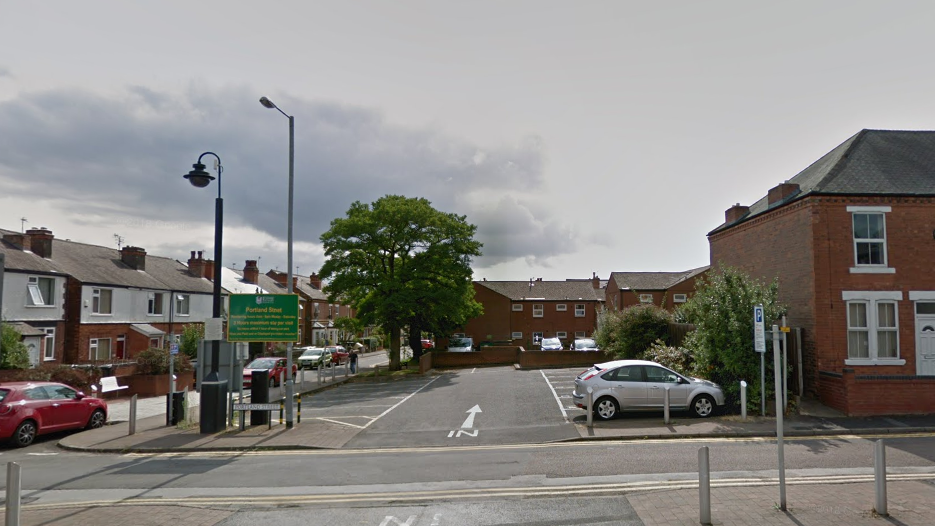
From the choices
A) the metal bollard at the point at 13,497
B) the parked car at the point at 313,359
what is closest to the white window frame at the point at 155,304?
the parked car at the point at 313,359

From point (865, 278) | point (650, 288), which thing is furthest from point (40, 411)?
point (650, 288)

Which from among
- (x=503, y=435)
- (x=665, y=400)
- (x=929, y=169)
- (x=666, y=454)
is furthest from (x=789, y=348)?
(x=503, y=435)

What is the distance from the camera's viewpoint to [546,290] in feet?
192

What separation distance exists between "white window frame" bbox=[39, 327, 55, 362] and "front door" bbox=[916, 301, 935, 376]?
3698 centimetres

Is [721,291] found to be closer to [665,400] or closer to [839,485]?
[665,400]

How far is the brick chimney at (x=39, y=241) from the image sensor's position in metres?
32.0

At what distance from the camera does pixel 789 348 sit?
17.6 m

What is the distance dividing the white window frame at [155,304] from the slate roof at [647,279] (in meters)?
37.0

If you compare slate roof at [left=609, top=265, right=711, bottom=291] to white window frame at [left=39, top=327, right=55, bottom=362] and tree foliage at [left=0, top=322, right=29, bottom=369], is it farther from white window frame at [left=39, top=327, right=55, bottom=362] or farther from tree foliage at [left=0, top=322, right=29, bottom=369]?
tree foliage at [left=0, top=322, right=29, bottom=369]

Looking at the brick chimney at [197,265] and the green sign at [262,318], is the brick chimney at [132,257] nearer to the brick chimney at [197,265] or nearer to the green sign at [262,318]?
the brick chimney at [197,265]

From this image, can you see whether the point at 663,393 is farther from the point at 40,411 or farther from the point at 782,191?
the point at 40,411

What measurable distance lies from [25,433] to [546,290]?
48068 mm

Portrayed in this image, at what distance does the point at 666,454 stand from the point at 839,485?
10.2 feet

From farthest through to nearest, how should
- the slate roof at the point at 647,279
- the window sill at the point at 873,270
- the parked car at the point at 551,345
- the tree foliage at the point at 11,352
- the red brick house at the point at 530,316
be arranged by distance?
1. the red brick house at the point at 530,316
2. the slate roof at the point at 647,279
3. the parked car at the point at 551,345
4. the tree foliage at the point at 11,352
5. the window sill at the point at 873,270
